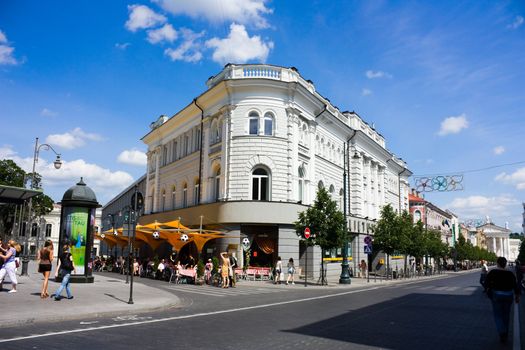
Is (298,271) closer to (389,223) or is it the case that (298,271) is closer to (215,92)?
(389,223)

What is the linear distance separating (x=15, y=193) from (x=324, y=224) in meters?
16.6

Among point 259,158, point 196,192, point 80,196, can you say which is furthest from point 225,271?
point 196,192

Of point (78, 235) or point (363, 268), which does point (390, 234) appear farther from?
point (78, 235)

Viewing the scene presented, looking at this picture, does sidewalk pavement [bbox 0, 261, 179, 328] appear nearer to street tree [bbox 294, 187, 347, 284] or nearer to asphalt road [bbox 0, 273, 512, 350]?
asphalt road [bbox 0, 273, 512, 350]

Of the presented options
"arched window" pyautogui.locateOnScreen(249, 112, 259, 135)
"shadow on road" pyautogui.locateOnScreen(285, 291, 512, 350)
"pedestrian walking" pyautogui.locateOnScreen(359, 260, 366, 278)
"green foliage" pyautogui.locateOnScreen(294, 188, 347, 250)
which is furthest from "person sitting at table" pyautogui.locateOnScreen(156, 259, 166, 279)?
"pedestrian walking" pyautogui.locateOnScreen(359, 260, 366, 278)

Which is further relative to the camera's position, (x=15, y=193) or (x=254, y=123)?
(x=254, y=123)

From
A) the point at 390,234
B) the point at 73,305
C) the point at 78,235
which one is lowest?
the point at 73,305

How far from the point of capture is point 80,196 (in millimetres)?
20625

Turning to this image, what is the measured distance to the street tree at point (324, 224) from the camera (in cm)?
2736

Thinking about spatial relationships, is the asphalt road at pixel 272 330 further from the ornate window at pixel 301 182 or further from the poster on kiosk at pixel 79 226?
the ornate window at pixel 301 182

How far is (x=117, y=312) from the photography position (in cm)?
1231

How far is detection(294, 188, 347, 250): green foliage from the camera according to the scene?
89.8 ft

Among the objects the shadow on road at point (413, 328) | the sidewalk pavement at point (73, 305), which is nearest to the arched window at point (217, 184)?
the sidewalk pavement at point (73, 305)

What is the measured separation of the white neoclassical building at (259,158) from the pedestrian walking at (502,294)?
19.8 meters
